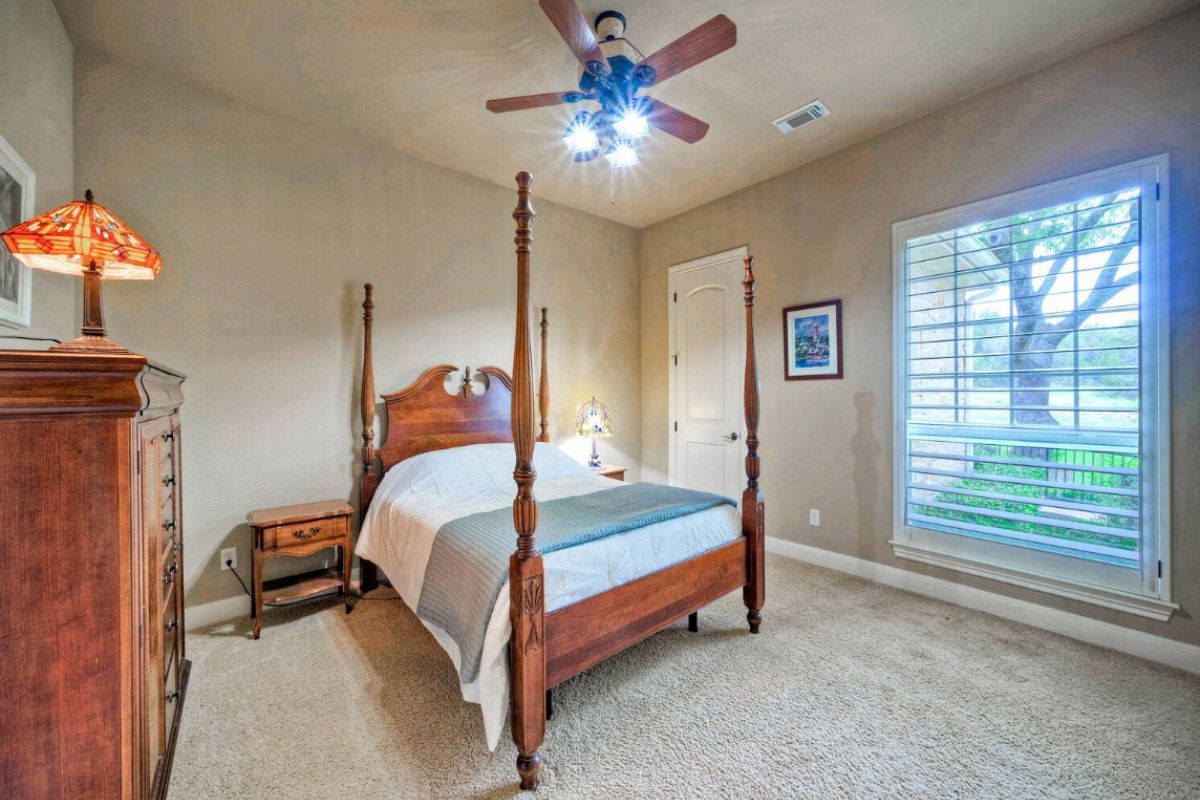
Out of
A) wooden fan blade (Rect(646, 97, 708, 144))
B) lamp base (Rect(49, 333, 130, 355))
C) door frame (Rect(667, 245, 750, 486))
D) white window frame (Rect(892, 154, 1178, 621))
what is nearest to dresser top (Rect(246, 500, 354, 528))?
lamp base (Rect(49, 333, 130, 355))

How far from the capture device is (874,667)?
216 centimetres

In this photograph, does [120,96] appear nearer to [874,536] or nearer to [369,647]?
[369,647]

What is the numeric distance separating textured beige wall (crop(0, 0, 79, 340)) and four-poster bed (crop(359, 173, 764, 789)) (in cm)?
132

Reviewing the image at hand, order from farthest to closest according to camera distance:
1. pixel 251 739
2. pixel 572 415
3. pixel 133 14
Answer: pixel 572 415 < pixel 133 14 < pixel 251 739

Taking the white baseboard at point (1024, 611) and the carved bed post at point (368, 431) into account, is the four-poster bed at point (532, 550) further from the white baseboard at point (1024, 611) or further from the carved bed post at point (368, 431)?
the white baseboard at point (1024, 611)

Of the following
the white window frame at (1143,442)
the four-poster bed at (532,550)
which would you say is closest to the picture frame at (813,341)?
the white window frame at (1143,442)

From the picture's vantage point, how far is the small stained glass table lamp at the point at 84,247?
1.27 m

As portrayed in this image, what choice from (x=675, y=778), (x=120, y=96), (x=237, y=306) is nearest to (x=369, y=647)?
(x=675, y=778)

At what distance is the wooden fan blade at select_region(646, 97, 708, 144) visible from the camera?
7.16 ft

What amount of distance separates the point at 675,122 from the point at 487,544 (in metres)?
2.12

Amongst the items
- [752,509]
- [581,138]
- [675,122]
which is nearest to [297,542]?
[752,509]

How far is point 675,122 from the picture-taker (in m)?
2.28

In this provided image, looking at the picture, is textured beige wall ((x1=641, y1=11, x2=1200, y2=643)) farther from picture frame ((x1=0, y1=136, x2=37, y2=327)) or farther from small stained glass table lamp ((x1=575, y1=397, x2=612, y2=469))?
picture frame ((x1=0, y1=136, x2=37, y2=327))

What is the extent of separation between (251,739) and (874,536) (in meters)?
3.44
